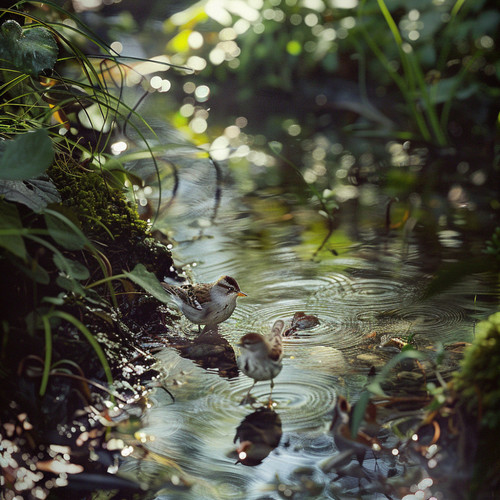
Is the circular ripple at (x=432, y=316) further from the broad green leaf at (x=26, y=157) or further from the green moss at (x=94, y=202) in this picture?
the broad green leaf at (x=26, y=157)

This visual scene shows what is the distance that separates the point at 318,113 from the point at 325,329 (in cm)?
411

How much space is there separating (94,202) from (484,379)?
1.81 metres

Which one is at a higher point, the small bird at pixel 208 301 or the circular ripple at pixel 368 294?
the small bird at pixel 208 301

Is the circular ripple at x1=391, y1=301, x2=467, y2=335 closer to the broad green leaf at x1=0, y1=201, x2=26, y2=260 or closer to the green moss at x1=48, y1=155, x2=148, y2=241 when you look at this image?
the green moss at x1=48, y1=155, x2=148, y2=241

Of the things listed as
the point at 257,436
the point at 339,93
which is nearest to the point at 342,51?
the point at 339,93

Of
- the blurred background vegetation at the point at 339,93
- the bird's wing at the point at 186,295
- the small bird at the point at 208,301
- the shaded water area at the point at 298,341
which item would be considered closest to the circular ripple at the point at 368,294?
the shaded water area at the point at 298,341

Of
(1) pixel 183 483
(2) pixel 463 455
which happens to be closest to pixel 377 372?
(2) pixel 463 455

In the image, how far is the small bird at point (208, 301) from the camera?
8.94ft

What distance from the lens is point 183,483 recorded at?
6.09ft

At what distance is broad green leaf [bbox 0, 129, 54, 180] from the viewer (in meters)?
1.97

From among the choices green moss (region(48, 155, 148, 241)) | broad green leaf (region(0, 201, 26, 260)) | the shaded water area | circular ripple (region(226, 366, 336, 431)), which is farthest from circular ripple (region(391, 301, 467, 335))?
broad green leaf (region(0, 201, 26, 260))

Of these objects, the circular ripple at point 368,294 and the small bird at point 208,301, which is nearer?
the small bird at point 208,301

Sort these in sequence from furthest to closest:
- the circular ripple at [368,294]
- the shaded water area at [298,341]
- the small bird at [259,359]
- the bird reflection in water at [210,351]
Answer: the circular ripple at [368,294], the bird reflection in water at [210,351], the small bird at [259,359], the shaded water area at [298,341]

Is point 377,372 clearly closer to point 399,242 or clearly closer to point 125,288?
point 125,288
